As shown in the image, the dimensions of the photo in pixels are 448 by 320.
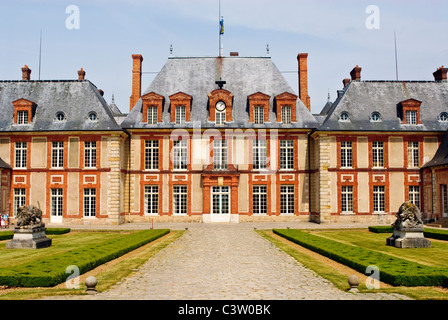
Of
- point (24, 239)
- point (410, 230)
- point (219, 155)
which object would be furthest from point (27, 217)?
point (219, 155)

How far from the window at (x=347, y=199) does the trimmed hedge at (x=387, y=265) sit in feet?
49.2

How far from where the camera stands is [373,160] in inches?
1281

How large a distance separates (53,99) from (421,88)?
2859 centimetres

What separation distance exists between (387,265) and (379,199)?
21.6m

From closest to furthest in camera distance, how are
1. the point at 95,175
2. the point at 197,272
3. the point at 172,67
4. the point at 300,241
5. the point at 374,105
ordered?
the point at 197,272
the point at 300,241
the point at 95,175
the point at 374,105
the point at 172,67

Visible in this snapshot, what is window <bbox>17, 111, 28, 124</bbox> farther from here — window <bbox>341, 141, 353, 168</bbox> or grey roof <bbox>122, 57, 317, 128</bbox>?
window <bbox>341, 141, 353, 168</bbox>

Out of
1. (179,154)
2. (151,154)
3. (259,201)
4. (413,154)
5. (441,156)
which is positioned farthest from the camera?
(151,154)

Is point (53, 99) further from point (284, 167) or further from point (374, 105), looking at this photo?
point (374, 105)

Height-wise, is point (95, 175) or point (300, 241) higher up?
point (95, 175)

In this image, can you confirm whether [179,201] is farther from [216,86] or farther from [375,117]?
[375,117]

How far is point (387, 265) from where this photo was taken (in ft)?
38.9

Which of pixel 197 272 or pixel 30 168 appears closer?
pixel 197 272

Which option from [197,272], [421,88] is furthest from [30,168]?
[421,88]

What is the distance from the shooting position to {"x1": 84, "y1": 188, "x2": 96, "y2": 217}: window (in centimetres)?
3181
